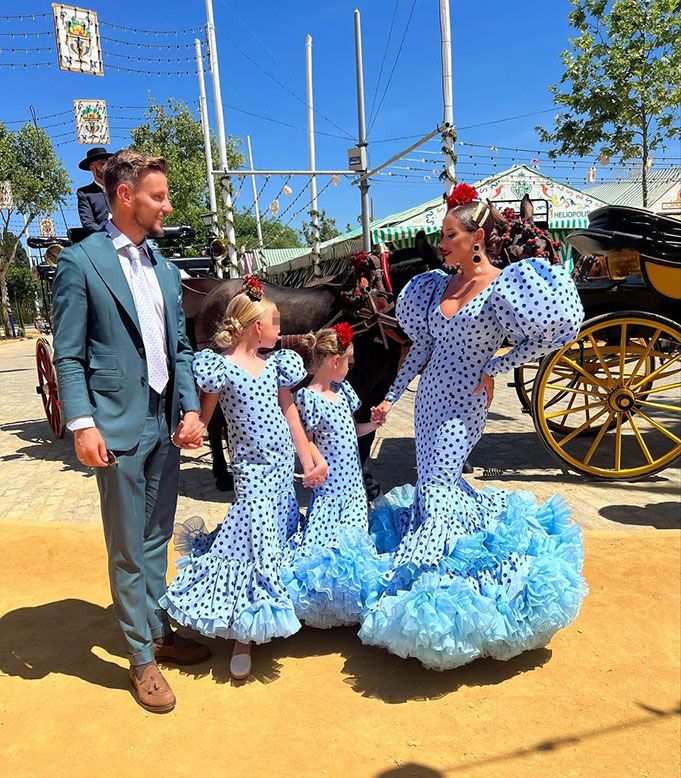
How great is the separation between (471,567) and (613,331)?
3285mm

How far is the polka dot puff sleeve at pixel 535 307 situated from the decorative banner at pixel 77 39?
12939 mm

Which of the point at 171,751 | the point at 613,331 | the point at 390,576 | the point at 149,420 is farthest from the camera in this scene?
the point at 613,331

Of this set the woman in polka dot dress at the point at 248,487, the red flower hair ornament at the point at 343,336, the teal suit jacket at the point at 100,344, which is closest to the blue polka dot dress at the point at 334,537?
the woman in polka dot dress at the point at 248,487

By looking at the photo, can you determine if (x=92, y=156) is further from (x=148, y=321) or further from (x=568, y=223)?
(x=568, y=223)

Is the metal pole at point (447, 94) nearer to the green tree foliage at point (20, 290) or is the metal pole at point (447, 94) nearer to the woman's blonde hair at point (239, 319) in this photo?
the woman's blonde hair at point (239, 319)

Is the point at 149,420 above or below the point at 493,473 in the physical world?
above

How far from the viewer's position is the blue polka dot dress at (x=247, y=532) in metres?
2.63

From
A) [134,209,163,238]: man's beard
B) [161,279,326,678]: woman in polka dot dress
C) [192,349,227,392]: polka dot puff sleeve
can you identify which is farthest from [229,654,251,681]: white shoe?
[134,209,163,238]: man's beard

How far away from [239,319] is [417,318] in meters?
0.87

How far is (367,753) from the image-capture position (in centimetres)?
224

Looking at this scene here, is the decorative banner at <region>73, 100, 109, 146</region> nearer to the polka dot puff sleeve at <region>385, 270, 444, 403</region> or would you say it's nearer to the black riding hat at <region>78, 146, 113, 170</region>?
the black riding hat at <region>78, 146, 113, 170</region>

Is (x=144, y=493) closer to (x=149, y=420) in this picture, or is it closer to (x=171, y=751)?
(x=149, y=420)

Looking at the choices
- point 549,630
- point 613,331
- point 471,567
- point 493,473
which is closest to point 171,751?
point 471,567

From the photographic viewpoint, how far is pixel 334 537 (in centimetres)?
295
